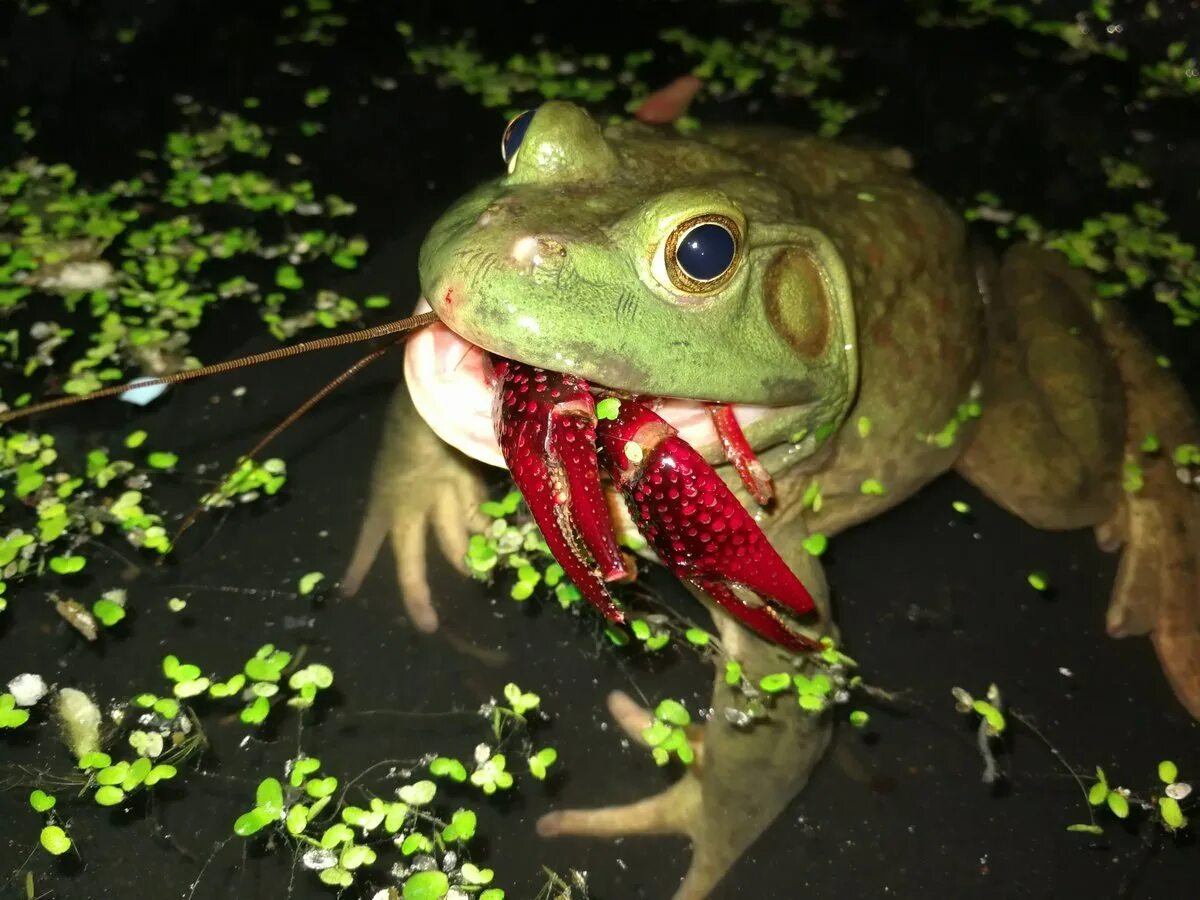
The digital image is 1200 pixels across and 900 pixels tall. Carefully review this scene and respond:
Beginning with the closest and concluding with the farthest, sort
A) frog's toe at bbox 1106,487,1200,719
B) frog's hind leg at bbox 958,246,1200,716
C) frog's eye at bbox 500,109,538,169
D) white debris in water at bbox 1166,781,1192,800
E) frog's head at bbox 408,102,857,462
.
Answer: frog's head at bbox 408,102,857,462
frog's eye at bbox 500,109,538,169
white debris in water at bbox 1166,781,1192,800
frog's toe at bbox 1106,487,1200,719
frog's hind leg at bbox 958,246,1200,716

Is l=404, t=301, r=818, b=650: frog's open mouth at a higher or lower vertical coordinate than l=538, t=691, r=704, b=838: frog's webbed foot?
higher

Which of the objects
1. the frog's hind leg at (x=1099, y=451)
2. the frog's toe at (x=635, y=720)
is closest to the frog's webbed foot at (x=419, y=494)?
the frog's toe at (x=635, y=720)

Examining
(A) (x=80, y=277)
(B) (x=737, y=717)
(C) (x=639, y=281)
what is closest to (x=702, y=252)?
(C) (x=639, y=281)

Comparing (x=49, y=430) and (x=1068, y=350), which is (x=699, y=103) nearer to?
(x=1068, y=350)

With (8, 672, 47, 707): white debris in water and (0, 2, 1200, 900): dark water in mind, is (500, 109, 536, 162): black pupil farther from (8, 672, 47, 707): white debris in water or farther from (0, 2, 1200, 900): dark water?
(8, 672, 47, 707): white debris in water

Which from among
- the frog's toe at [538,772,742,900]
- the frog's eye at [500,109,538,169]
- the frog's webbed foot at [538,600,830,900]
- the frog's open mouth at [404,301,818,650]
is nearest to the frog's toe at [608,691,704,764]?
the frog's webbed foot at [538,600,830,900]

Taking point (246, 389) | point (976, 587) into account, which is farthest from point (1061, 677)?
point (246, 389)
